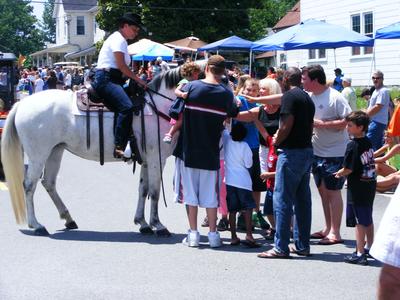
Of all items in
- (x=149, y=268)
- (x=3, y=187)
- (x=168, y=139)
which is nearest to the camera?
(x=149, y=268)

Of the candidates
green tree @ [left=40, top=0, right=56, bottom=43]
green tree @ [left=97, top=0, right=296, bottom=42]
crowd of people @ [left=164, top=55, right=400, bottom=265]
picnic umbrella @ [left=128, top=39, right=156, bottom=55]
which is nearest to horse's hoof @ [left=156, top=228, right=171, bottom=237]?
crowd of people @ [left=164, top=55, right=400, bottom=265]

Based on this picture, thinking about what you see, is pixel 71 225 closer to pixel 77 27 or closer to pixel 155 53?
pixel 155 53

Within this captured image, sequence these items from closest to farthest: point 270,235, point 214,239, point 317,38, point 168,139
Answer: point 214,239
point 168,139
point 270,235
point 317,38

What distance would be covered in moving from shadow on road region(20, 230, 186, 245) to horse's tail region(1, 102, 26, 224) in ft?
1.05

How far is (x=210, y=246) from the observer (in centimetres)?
855

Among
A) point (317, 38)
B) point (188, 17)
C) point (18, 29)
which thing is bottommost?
point (317, 38)

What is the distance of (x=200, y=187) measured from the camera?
8594mm

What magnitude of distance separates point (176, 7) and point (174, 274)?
40.6 metres

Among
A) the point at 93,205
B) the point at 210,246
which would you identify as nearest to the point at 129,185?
the point at 93,205

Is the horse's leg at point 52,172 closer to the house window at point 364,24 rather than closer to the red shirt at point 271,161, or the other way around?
the red shirt at point 271,161

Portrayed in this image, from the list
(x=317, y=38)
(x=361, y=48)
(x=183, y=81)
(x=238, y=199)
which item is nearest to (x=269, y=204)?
(x=238, y=199)

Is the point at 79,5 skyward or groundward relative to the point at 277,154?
skyward

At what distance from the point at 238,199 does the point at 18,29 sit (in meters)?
116

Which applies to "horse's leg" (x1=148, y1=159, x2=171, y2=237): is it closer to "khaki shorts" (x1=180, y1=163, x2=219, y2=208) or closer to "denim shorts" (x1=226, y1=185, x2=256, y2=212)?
"khaki shorts" (x1=180, y1=163, x2=219, y2=208)
